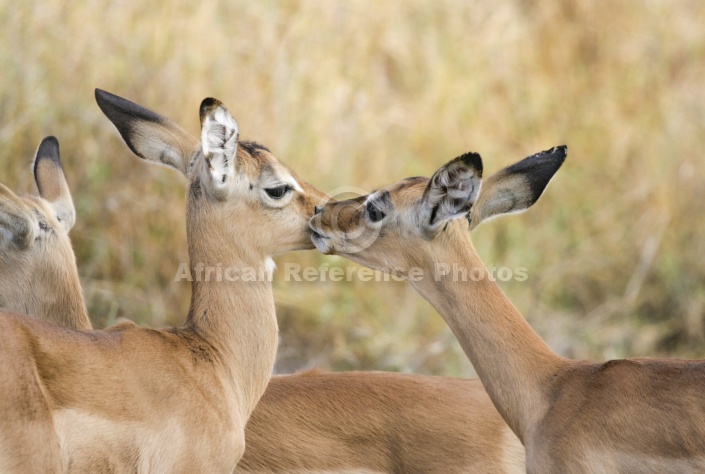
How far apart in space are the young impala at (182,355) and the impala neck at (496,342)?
0.72 metres

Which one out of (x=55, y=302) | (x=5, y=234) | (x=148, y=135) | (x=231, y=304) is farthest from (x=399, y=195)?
(x=5, y=234)

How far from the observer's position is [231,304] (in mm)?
4852

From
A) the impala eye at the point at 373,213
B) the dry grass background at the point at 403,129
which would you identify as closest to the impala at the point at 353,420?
the impala eye at the point at 373,213

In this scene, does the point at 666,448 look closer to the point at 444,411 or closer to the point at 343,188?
the point at 444,411

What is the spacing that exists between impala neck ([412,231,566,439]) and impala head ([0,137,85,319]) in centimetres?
156

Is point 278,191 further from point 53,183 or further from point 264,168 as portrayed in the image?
point 53,183

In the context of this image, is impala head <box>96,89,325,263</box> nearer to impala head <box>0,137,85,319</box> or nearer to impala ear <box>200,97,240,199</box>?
impala ear <box>200,97,240,199</box>

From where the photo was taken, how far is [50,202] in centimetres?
529

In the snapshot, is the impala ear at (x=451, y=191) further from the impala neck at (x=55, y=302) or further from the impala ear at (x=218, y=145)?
the impala neck at (x=55, y=302)

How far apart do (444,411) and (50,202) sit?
2.00 meters

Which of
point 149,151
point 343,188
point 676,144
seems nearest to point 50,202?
point 149,151

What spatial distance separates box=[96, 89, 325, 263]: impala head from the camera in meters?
4.80

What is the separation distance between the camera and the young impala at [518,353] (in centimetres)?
428

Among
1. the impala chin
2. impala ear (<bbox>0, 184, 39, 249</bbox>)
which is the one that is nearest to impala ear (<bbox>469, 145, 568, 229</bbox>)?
the impala chin
